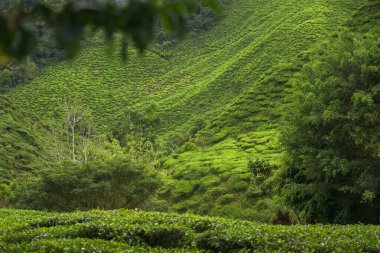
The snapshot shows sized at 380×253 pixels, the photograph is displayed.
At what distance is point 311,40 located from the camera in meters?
55.3

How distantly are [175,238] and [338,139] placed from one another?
364 inches

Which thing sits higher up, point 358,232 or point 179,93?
point 358,232

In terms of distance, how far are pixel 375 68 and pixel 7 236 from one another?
12793mm

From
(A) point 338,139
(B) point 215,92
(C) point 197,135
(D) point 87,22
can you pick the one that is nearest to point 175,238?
(D) point 87,22

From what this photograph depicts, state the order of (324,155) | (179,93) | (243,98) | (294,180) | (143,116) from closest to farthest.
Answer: (324,155) < (294,180) < (243,98) < (143,116) < (179,93)

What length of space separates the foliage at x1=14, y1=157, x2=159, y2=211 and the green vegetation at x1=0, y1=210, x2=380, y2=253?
1242 cm

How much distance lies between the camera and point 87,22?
1585 millimetres

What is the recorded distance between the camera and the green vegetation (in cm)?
780

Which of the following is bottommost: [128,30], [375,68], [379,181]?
[379,181]

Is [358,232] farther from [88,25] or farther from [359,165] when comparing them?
[88,25]

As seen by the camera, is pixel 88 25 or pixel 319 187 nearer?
pixel 88 25

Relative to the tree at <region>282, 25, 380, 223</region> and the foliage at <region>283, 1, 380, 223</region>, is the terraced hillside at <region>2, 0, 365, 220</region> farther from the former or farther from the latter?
the foliage at <region>283, 1, 380, 223</region>

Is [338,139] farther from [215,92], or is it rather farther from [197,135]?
[215,92]

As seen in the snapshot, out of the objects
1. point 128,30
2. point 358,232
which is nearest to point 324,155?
point 358,232
